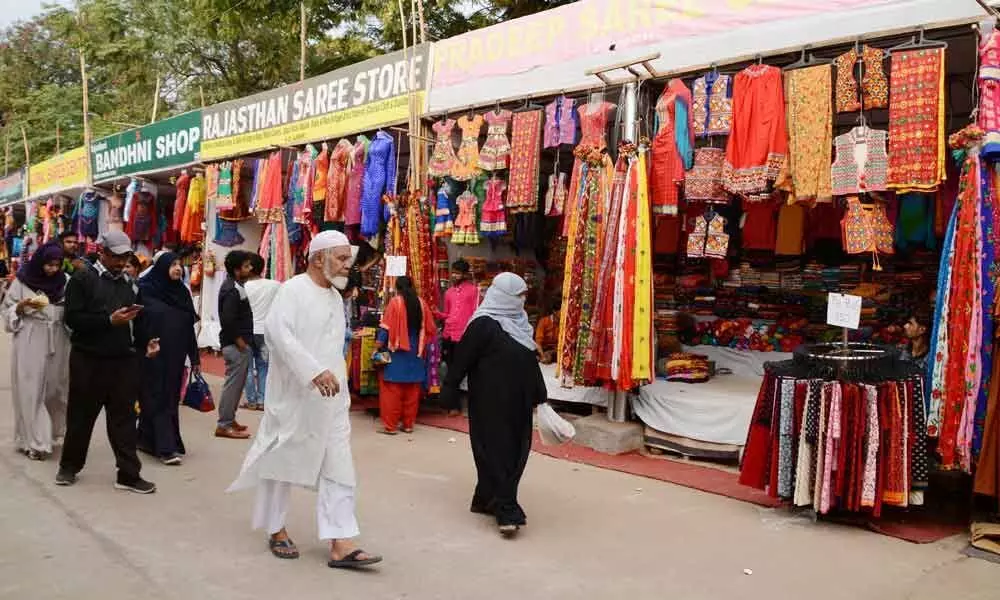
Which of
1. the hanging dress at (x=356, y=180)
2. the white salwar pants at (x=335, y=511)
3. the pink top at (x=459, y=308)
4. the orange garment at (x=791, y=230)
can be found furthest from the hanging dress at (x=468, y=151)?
the white salwar pants at (x=335, y=511)

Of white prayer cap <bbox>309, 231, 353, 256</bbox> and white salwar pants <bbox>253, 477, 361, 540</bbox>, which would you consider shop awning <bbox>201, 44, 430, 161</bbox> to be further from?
white salwar pants <bbox>253, 477, 361, 540</bbox>

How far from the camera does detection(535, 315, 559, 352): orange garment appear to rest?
26.7 feet

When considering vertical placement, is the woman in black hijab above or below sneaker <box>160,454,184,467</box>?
above

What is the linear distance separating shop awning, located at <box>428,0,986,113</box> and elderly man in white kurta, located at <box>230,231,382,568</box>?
3356 mm

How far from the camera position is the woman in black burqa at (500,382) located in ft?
15.2

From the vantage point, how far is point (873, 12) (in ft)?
17.0

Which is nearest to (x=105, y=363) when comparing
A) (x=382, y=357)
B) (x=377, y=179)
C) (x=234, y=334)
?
(x=234, y=334)

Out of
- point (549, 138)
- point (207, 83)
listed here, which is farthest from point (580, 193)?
point (207, 83)

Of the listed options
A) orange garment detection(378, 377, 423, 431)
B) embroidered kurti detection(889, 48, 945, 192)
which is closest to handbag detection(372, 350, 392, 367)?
orange garment detection(378, 377, 423, 431)

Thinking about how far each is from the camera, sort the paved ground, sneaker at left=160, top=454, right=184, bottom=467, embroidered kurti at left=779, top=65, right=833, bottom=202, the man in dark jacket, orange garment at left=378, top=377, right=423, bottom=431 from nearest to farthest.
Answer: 1. the paved ground
2. embroidered kurti at left=779, top=65, right=833, bottom=202
3. sneaker at left=160, top=454, right=184, bottom=467
4. the man in dark jacket
5. orange garment at left=378, top=377, right=423, bottom=431

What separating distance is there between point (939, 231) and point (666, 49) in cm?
240

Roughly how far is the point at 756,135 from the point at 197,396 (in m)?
4.60

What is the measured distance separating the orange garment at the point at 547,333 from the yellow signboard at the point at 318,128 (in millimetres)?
2465

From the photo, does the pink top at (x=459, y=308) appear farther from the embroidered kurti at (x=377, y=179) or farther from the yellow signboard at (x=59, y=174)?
the yellow signboard at (x=59, y=174)
